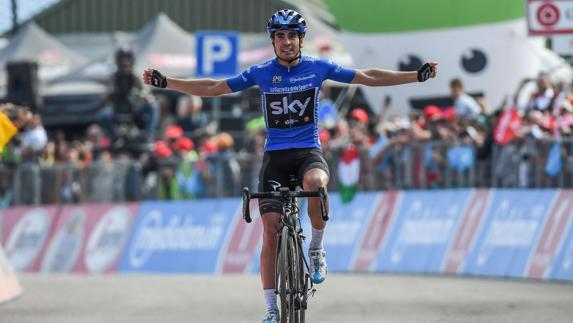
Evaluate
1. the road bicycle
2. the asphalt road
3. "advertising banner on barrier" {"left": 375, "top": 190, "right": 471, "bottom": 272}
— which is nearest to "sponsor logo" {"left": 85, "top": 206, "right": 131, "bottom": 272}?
the asphalt road

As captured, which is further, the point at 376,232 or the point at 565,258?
the point at 376,232

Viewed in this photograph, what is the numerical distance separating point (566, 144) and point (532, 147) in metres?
0.54

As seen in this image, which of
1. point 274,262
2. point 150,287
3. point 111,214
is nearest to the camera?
point 274,262

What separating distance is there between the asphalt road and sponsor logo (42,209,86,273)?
4.07 m

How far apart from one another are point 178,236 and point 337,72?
10.8 m

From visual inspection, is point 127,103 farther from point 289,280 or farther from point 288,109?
point 289,280

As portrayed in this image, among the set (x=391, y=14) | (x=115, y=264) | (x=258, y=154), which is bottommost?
(x=115, y=264)

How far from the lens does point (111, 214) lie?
2288 centimetres

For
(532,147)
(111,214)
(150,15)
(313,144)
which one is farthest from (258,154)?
(150,15)

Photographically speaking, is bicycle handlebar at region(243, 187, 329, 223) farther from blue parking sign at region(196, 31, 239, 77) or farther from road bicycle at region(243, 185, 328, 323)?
blue parking sign at region(196, 31, 239, 77)

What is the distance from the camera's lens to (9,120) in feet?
49.7

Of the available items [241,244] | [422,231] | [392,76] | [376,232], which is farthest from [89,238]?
[392,76]

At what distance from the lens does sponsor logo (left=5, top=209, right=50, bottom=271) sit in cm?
2334

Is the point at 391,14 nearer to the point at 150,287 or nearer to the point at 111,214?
the point at 111,214
